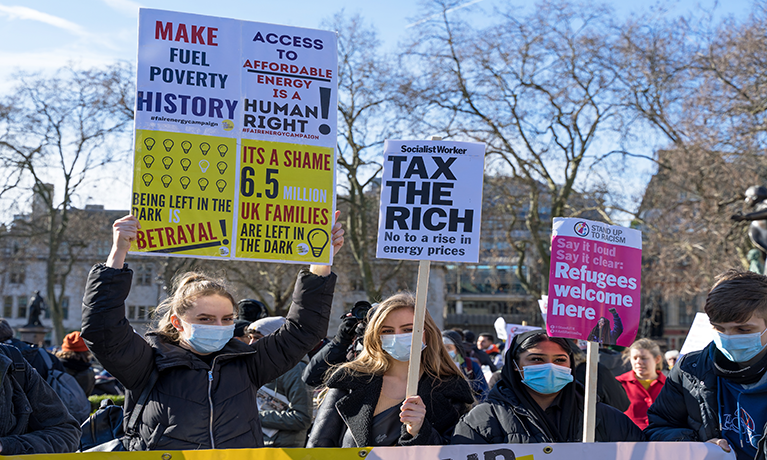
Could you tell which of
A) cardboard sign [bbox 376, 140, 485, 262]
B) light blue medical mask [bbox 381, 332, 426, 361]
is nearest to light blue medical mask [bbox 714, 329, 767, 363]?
cardboard sign [bbox 376, 140, 485, 262]

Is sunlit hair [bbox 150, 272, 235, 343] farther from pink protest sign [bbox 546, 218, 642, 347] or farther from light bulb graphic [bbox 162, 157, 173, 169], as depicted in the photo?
pink protest sign [bbox 546, 218, 642, 347]

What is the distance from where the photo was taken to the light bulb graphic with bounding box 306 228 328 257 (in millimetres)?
3564

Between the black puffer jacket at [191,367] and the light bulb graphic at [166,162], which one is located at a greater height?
the light bulb graphic at [166,162]

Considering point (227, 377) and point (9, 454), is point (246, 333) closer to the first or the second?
point (227, 377)

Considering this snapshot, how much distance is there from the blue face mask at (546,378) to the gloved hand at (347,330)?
154 cm

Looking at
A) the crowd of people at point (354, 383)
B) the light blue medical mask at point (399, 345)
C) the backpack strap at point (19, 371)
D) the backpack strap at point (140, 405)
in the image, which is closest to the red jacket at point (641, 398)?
the crowd of people at point (354, 383)

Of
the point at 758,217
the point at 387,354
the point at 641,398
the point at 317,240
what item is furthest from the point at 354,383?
the point at 758,217

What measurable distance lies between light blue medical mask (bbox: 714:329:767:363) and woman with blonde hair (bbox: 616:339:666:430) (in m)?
3.27

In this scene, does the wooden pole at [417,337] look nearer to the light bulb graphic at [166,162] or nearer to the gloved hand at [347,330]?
the light bulb graphic at [166,162]

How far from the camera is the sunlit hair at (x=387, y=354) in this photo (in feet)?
12.0

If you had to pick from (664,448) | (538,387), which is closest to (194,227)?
(538,387)

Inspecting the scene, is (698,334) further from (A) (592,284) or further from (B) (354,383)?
(B) (354,383)

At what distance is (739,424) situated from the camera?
9.94 ft

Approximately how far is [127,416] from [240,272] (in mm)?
26965
